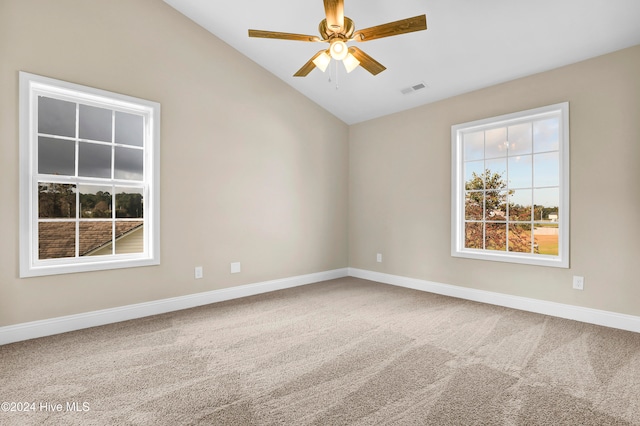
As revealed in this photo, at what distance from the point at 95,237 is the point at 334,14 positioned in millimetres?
3092

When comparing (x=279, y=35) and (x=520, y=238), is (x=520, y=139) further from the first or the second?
(x=279, y=35)

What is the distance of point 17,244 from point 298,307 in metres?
2.70

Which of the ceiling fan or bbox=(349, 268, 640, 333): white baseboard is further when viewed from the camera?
bbox=(349, 268, 640, 333): white baseboard

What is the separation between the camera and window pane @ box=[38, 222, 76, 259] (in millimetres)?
3029

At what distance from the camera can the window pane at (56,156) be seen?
3.02 m

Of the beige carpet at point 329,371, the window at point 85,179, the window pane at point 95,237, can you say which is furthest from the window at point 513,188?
A: the window pane at point 95,237

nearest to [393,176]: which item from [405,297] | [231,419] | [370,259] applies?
[370,259]

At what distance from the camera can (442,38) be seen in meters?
3.36

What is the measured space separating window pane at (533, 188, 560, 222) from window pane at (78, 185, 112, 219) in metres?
4.77

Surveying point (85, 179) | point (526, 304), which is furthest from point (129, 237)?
point (526, 304)

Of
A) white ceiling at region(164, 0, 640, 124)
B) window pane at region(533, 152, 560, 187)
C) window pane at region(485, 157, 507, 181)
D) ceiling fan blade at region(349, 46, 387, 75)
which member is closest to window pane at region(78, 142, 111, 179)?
white ceiling at region(164, 0, 640, 124)

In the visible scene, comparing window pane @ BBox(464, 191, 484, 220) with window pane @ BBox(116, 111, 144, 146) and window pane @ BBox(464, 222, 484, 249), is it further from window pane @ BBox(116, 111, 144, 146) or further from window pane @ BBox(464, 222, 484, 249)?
window pane @ BBox(116, 111, 144, 146)

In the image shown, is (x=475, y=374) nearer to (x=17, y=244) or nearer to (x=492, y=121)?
(x=492, y=121)

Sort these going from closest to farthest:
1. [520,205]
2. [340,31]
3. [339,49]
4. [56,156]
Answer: [340,31] < [339,49] < [56,156] < [520,205]
